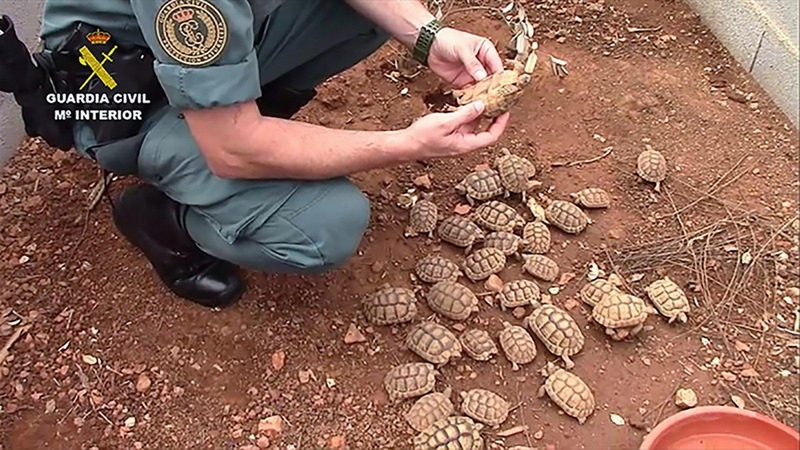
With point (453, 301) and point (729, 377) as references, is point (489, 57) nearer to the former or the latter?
point (453, 301)

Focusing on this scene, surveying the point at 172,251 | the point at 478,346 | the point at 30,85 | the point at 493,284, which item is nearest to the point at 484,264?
the point at 493,284

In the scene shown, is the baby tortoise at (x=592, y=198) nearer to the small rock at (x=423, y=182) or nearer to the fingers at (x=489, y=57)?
the small rock at (x=423, y=182)

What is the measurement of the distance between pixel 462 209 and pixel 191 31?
1322 mm

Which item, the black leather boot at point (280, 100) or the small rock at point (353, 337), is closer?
the small rock at point (353, 337)

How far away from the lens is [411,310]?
8.81 ft

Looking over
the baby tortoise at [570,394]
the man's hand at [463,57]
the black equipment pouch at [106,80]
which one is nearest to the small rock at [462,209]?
the man's hand at [463,57]

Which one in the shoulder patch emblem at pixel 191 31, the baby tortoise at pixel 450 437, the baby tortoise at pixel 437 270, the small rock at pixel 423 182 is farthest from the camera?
the small rock at pixel 423 182

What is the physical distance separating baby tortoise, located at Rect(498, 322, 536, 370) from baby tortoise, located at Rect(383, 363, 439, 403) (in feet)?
0.72

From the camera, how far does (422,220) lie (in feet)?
9.71

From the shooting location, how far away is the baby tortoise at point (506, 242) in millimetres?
2898

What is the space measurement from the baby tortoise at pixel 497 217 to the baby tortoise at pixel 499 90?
59 cm

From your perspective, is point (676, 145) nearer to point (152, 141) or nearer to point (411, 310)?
point (411, 310)

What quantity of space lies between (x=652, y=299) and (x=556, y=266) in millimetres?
298

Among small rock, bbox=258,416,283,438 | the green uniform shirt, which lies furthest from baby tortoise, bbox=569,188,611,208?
the green uniform shirt
